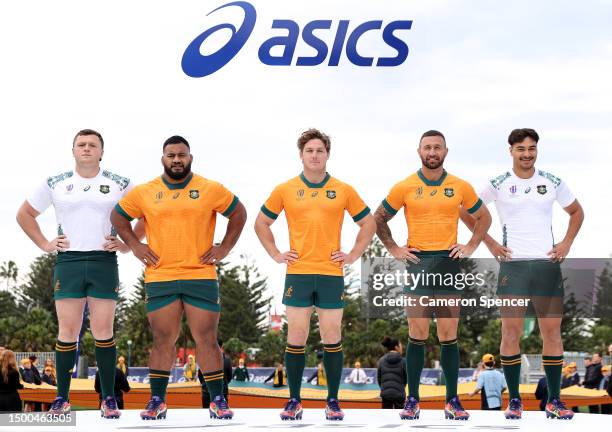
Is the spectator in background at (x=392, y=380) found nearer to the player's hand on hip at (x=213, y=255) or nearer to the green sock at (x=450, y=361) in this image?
the green sock at (x=450, y=361)

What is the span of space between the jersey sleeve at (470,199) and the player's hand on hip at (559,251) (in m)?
0.96

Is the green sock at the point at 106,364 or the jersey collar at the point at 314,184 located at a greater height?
the jersey collar at the point at 314,184

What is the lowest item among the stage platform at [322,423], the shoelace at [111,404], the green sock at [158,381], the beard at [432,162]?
the stage platform at [322,423]

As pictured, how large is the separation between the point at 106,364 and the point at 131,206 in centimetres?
189

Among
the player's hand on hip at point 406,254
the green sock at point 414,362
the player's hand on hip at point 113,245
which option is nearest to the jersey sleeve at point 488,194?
the player's hand on hip at point 406,254

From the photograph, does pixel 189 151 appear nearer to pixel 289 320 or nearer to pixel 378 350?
pixel 289 320

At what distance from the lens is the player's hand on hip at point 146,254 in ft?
30.4

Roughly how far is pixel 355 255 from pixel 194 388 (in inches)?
714

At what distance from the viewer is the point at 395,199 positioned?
33.0 feet

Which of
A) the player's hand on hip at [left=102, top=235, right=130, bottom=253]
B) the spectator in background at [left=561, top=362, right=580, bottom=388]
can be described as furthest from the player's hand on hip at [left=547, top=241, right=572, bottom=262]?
the spectator in background at [left=561, top=362, right=580, bottom=388]

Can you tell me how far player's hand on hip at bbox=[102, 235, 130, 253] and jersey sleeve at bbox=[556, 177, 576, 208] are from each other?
16.2ft

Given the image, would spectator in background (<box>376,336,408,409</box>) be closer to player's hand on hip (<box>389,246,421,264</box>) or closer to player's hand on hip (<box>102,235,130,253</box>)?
player's hand on hip (<box>389,246,421,264</box>)

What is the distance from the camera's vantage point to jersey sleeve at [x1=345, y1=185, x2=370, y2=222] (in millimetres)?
9766

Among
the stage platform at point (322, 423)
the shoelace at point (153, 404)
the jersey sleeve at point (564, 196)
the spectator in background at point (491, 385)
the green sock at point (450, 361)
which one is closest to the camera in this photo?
the stage platform at point (322, 423)
